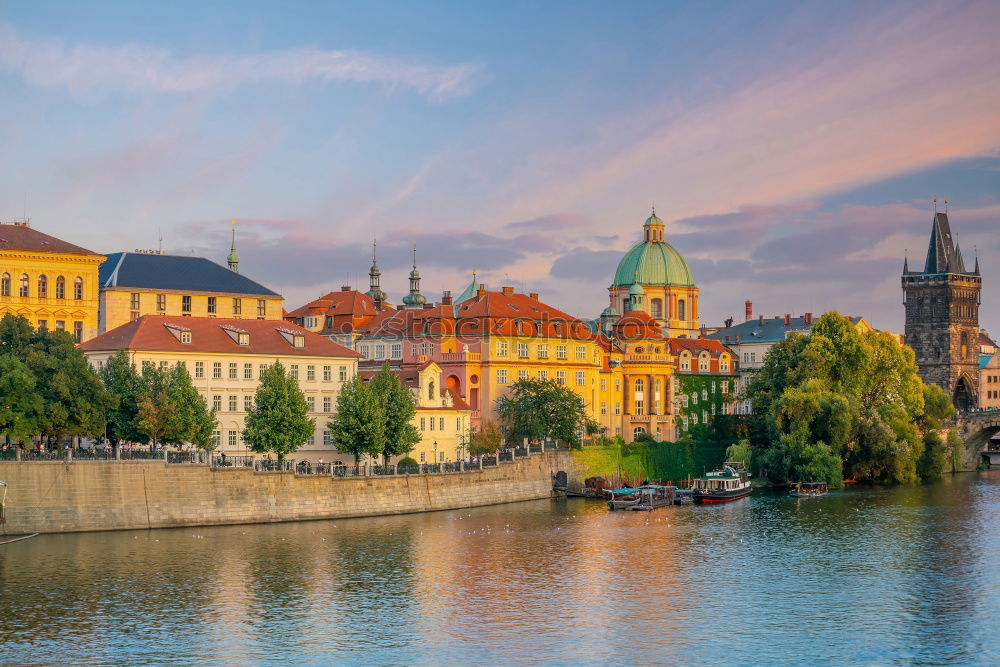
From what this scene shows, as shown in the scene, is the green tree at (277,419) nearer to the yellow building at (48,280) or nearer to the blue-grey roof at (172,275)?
the yellow building at (48,280)

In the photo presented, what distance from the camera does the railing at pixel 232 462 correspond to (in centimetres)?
10038

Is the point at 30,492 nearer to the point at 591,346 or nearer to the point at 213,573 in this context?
the point at 213,573

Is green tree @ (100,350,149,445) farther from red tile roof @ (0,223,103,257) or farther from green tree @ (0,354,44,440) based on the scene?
red tile roof @ (0,223,103,257)

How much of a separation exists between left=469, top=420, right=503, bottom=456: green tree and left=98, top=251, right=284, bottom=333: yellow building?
2413 cm

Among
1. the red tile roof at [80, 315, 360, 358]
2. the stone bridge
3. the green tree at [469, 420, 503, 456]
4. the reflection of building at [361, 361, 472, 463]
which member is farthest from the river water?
the stone bridge

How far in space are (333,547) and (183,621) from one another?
2176 cm

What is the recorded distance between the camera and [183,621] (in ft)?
228

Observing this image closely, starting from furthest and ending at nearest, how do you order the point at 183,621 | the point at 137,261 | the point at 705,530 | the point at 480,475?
the point at 137,261 < the point at 480,475 < the point at 705,530 < the point at 183,621

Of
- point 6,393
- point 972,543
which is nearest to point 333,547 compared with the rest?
point 6,393

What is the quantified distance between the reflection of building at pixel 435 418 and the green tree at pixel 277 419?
15.8 m

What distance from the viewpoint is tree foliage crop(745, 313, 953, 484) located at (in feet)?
443

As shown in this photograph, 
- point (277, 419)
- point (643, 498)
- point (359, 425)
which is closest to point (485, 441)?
point (643, 498)

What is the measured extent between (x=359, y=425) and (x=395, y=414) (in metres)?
3.70

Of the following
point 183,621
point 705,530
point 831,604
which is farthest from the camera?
point 705,530
